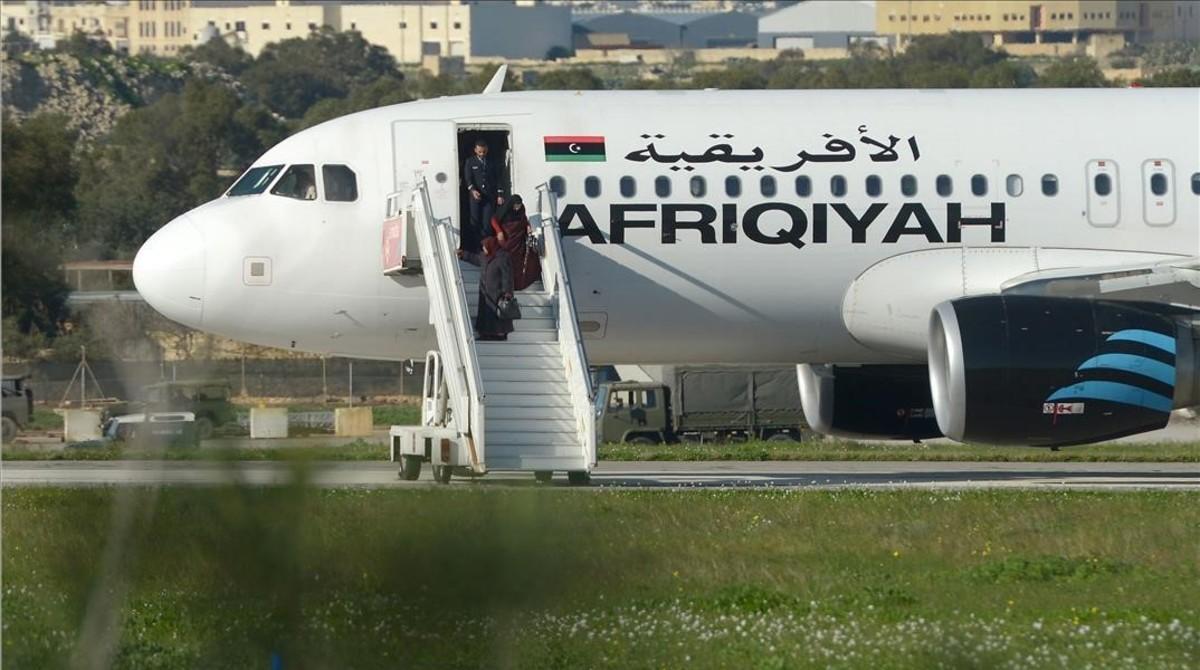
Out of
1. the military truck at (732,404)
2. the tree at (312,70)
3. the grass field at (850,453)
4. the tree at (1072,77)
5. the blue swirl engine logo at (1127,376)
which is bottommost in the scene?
the military truck at (732,404)

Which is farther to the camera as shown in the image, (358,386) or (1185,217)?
(358,386)

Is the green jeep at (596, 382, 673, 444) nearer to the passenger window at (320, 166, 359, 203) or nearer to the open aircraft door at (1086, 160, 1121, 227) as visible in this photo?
the passenger window at (320, 166, 359, 203)

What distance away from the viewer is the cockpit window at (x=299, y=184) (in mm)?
24672

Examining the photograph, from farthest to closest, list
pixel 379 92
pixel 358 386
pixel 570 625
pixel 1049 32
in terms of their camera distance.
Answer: pixel 1049 32, pixel 379 92, pixel 358 386, pixel 570 625

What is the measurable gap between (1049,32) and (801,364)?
14810 centimetres

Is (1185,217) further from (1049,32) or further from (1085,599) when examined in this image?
(1049,32)

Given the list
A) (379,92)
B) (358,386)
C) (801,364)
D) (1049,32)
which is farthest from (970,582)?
(1049,32)

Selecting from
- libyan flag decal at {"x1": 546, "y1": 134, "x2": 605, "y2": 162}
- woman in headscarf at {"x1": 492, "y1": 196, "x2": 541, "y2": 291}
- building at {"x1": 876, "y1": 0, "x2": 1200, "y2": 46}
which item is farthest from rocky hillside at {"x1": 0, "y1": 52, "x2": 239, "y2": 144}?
woman in headscarf at {"x1": 492, "y1": 196, "x2": 541, "y2": 291}

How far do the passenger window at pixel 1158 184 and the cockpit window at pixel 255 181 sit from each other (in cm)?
1087

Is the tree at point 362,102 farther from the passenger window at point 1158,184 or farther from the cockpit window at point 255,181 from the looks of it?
the passenger window at point 1158,184

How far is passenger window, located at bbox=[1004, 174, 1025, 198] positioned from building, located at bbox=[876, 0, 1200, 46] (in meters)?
98.1

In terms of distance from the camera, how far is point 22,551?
392 inches

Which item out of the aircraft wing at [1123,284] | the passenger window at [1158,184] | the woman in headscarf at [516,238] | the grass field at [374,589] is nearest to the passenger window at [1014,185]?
the aircraft wing at [1123,284]

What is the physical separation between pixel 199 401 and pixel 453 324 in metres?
16.8
